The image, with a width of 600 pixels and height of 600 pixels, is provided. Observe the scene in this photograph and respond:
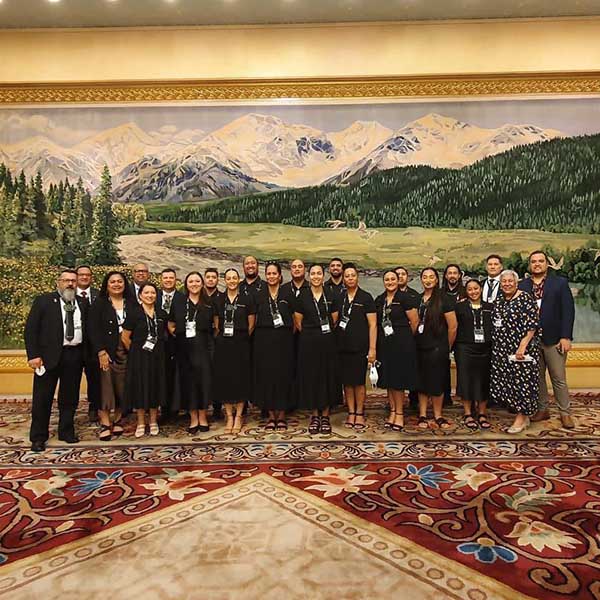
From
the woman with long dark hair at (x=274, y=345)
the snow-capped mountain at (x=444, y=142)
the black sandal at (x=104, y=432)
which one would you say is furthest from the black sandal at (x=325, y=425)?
the snow-capped mountain at (x=444, y=142)

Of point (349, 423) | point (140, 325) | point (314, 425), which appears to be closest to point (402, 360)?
point (349, 423)

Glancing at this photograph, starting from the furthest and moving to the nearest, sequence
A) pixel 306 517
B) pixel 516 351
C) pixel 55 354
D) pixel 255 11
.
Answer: pixel 255 11, pixel 516 351, pixel 55 354, pixel 306 517

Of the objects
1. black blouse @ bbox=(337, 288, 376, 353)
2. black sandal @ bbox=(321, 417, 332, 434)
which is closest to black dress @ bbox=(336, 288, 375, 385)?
black blouse @ bbox=(337, 288, 376, 353)

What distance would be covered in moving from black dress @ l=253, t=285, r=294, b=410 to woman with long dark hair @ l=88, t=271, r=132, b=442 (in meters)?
1.35

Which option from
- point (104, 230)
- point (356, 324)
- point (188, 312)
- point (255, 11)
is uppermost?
point (255, 11)

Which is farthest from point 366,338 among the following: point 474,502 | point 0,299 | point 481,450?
point 0,299

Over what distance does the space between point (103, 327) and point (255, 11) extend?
4617mm

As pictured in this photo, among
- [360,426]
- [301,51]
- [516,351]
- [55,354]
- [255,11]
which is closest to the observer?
[55,354]

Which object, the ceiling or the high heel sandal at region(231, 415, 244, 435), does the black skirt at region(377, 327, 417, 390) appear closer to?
the high heel sandal at region(231, 415, 244, 435)

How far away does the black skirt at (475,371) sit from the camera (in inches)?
182

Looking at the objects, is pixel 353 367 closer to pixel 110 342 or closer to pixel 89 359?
pixel 110 342

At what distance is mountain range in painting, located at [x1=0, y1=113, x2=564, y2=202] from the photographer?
630cm

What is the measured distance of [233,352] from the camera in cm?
445

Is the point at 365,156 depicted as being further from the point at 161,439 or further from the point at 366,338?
the point at 161,439
